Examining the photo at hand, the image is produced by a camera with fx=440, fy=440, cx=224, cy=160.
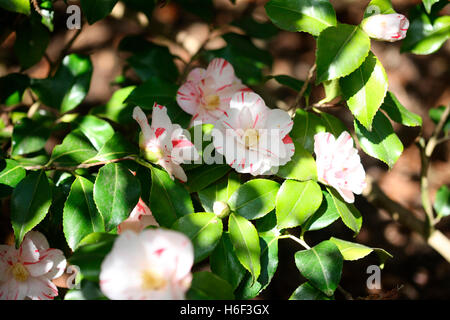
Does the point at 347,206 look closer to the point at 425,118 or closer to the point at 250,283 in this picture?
the point at 250,283

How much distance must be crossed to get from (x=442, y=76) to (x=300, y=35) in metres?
0.68

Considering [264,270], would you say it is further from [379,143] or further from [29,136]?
[29,136]

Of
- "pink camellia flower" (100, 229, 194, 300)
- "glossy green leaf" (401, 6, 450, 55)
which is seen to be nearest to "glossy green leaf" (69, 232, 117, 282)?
"pink camellia flower" (100, 229, 194, 300)

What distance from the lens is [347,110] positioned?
2.00 metres

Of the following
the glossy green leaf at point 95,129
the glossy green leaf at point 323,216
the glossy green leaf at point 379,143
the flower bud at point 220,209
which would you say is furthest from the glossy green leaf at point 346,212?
the glossy green leaf at point 95,129

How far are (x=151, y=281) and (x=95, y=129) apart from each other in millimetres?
537

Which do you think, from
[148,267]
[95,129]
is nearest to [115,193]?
[148,267]

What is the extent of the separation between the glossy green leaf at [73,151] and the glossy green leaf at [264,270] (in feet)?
1.35

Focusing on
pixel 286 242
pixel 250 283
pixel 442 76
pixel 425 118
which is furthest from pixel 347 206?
pixel 442 76


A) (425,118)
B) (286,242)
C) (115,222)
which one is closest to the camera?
(115,222)

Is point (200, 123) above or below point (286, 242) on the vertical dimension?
above

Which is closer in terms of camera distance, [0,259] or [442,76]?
[0,259]

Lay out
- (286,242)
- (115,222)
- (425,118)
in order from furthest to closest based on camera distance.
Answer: (425,118), (286,242), (115,222)

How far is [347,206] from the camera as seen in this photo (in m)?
0.95
